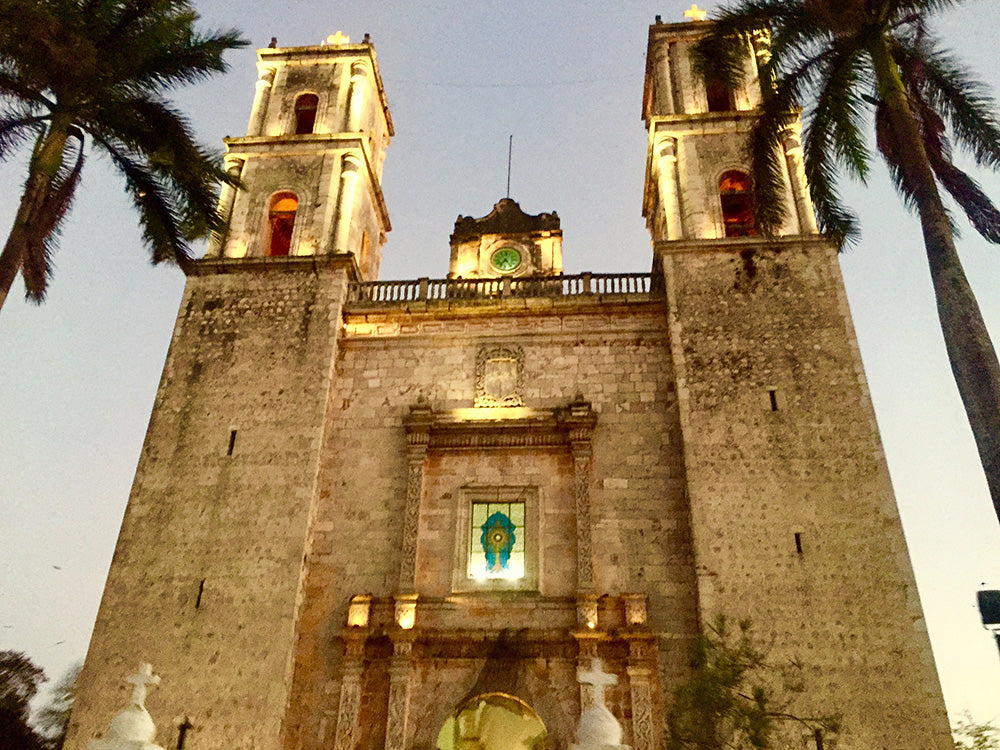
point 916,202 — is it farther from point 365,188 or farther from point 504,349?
point 365,188

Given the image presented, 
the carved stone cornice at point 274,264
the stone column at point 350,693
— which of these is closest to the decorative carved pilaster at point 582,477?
the stone column at point 350,693

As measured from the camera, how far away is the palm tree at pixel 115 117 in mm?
14258

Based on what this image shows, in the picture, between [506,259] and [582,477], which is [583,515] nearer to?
[582,477]

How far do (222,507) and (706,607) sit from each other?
893cm

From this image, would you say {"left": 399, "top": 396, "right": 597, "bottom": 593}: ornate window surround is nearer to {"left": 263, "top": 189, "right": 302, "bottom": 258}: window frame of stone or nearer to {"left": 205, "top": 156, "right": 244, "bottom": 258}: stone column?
{"left": 263, "top": 189, "right": 302, "bottom": 258}: window frame of stone

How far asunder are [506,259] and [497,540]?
953cm

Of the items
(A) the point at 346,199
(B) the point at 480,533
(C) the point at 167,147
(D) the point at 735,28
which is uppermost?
(A) the point at 346,199

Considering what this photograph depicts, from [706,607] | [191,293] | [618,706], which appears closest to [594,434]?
[706,607]

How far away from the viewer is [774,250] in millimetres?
18688

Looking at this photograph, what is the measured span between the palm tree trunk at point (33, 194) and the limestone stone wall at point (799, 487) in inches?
463

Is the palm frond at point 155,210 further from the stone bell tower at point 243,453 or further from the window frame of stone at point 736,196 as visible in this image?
the window frame of stone at point 736,196

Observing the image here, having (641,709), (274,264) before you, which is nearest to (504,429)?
(641,709)

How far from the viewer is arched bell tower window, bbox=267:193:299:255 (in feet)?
70.9

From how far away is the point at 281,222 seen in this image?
22.6 m
